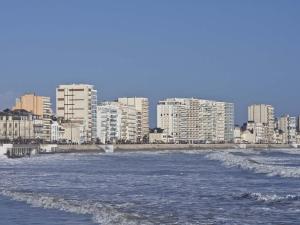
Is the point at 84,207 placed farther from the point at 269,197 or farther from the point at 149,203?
the point at 269,197

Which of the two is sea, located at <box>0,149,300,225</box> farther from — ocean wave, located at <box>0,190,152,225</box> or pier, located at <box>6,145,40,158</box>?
pier, located at <box>6,145,40,158</box>

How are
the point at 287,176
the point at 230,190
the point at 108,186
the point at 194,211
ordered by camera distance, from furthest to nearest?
the point at 287,176 → the point at 108,186 → the point at 230,190 → the point at 194,211

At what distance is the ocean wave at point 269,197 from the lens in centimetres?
2838

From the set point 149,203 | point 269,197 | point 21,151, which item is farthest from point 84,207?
point 21,151

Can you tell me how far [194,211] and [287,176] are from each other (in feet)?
76.9

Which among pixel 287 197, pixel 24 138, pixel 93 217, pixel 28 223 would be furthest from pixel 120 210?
pixel 24 138

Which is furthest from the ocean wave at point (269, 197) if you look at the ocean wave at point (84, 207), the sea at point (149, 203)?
the ocean wave at point (84, 207)

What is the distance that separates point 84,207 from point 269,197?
26.0 ft

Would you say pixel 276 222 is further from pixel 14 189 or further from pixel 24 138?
pixel 24 138

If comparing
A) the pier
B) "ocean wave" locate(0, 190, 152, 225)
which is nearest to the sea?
"ocean wave" locate(0, 190, 152, 225)

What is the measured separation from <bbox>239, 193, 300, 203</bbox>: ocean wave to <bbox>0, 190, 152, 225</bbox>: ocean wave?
6174 mm

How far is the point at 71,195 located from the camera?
3136cm

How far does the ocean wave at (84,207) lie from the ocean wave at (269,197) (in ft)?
20.3

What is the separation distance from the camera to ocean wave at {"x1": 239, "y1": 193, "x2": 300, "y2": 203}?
93.1 feet
